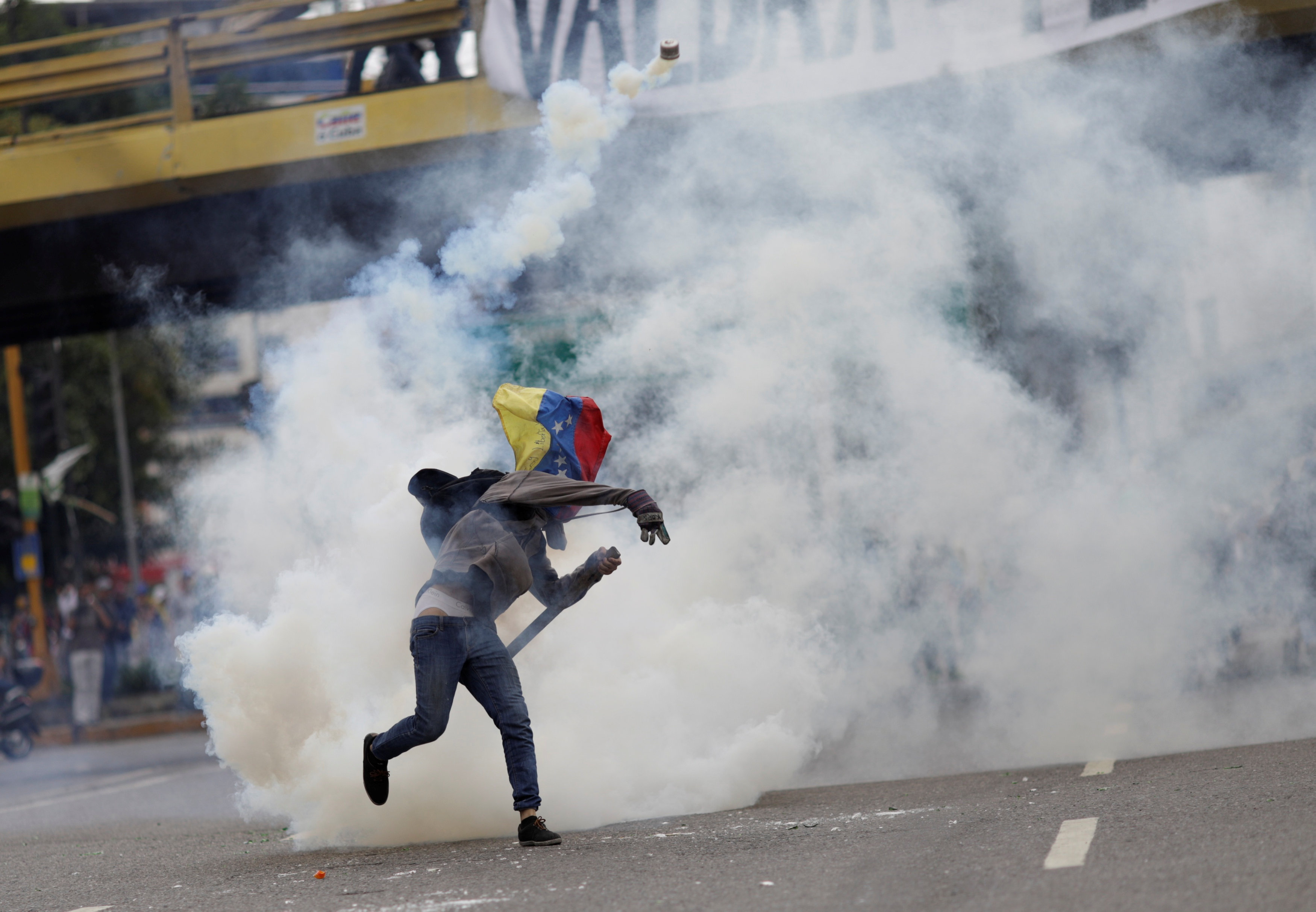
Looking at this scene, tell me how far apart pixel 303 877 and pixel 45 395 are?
1773 cm

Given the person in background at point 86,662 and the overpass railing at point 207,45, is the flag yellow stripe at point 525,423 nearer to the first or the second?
the overpass railing at point 207,45

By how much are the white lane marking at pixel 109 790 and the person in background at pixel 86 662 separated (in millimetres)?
5966

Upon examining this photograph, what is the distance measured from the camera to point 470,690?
5.27m

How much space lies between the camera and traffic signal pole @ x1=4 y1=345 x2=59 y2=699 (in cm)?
2047

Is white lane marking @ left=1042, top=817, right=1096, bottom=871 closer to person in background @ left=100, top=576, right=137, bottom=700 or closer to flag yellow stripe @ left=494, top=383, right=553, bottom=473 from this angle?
flag yellow stripe @ left=494, top=383, right=553, bottom=473

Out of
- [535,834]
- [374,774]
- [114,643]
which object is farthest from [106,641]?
[535,834]

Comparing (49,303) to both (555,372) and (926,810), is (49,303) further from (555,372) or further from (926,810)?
(926,810)

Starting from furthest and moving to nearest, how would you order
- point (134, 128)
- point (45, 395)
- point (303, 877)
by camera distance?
point (45, 395) → point (134, 128) → point (303, 877)

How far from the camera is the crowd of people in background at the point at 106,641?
1691 cm

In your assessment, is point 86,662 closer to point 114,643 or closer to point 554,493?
point 114,643

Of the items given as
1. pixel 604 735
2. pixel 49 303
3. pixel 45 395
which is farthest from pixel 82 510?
pixel 604 735

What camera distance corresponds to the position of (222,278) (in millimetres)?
11383

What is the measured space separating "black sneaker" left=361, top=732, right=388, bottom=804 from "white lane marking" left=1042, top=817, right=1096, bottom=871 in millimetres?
2460

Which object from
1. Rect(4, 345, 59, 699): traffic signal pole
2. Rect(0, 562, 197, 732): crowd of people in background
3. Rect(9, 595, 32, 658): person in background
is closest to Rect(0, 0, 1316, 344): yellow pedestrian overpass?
Rect(0, 562, 197, 732): crowd of people in background
